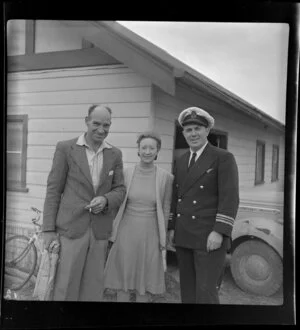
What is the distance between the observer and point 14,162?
7.32ft

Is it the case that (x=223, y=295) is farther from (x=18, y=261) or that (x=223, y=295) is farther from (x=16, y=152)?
(x=16, y=152)

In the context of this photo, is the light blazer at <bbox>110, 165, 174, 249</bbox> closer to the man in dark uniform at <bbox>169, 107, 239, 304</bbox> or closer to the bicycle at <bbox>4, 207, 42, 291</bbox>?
the man in dark uniform at <bbox>169, 107, 239, 304</bbox>

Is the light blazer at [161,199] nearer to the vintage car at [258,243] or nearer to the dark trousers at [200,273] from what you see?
the dark trousers at [200,273]

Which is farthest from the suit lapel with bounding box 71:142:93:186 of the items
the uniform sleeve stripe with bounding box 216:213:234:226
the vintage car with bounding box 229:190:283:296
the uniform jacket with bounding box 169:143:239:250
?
the vintage car with bounding box 229:190:283:296

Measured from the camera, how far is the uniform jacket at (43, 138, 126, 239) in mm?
2193

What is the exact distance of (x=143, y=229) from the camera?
2195mm

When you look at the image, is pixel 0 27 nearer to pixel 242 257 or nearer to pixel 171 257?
pixel 171 257

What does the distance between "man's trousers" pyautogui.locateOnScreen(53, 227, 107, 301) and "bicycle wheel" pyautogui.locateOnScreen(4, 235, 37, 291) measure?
188 millimetres

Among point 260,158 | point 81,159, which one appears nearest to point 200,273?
point 260,158

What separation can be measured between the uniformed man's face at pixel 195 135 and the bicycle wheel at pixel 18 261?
1.20 meters

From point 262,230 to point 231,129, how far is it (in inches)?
26.6

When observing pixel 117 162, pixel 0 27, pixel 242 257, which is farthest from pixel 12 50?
pixel 242 257

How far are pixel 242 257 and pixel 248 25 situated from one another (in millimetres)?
1458

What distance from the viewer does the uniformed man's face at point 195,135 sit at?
7.13 ft
